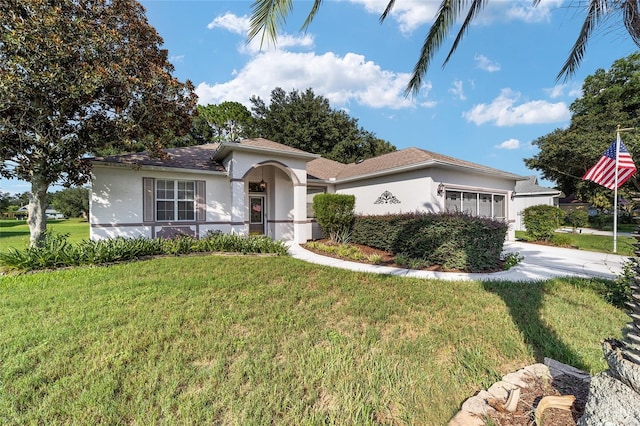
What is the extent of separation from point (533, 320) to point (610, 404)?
3.12 meters

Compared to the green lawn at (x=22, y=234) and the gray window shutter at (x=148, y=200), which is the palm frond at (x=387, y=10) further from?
the green lawn at (x=22, y=234)

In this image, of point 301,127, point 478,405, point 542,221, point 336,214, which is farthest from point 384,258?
point 301,127

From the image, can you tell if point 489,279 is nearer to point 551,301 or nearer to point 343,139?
point 551,301

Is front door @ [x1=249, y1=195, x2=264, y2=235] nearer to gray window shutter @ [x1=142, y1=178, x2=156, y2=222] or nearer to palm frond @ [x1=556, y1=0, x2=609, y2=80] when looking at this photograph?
gray window shutter @ [x1=142, y1=178, x2=156, y2=222]

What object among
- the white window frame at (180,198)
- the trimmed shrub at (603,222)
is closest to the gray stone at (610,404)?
the white window frame at (180,198)

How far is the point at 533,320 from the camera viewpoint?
4.36 meters

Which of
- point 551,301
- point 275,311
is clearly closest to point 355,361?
point 275,311

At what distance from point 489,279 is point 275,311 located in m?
5.51

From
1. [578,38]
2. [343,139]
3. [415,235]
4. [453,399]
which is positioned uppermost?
[343,139]

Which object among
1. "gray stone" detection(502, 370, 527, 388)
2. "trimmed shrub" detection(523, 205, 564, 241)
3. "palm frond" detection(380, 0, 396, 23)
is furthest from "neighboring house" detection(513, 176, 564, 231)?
"palm frond" detection(380, 0, 396, 23)

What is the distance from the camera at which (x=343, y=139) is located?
2767cm

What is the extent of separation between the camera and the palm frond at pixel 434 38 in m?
3.68

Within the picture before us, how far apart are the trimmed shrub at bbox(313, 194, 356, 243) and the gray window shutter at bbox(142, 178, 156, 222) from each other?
662cm

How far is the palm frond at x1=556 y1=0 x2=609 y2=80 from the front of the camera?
3.09 metres
